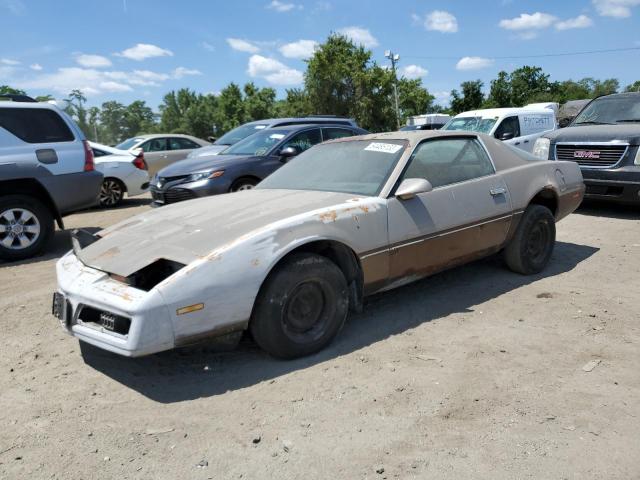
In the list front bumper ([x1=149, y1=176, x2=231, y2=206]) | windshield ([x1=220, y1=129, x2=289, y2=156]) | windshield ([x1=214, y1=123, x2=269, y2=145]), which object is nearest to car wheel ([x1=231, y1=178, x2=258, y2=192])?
front bumper ([x1=149, y1=176, x2=231, y2=206])

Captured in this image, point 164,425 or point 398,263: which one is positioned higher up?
point 398,263

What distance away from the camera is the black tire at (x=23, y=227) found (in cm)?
614

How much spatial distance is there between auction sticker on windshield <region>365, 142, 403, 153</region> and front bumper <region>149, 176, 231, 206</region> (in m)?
3.66

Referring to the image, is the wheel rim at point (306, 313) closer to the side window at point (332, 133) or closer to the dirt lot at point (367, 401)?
the dirt lot at point (367, 401)

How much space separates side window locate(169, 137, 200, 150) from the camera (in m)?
13.9

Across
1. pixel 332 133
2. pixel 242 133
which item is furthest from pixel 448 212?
pixel 242 133

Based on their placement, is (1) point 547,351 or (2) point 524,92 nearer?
(1) point 547,351

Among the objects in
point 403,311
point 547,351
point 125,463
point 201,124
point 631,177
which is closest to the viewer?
point 125,463

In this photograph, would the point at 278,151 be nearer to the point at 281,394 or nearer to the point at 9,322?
the point at 9,322

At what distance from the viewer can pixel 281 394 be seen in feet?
9.48

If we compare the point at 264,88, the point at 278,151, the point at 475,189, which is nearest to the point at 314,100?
the point at 264,88

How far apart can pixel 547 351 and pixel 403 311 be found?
1111 millimetres

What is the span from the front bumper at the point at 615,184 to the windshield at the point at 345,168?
15.6ft

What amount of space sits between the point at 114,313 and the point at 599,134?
24.3 ft
